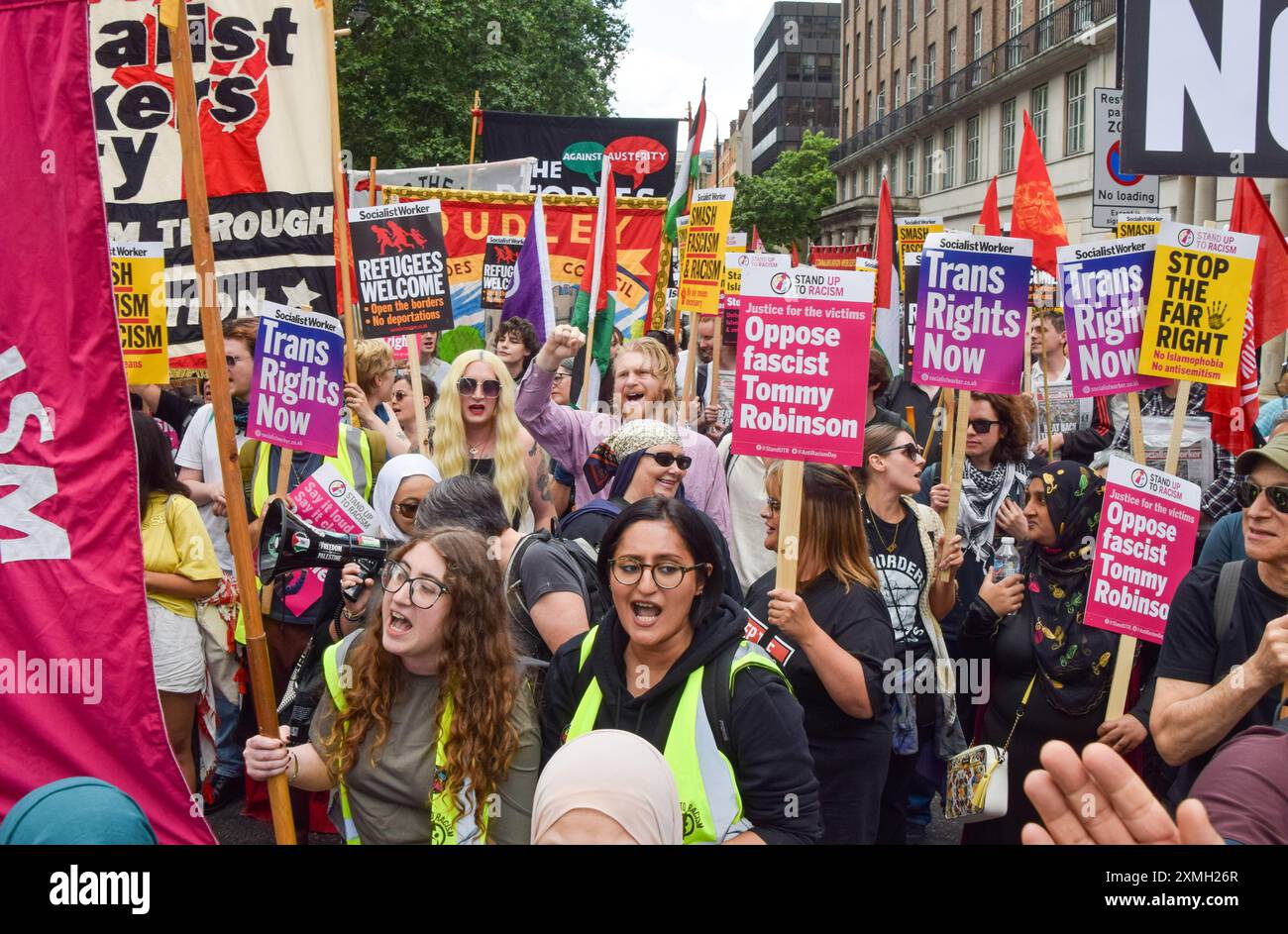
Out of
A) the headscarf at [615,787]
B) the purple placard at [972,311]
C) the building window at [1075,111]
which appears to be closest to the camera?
the headscarf at [615,787]

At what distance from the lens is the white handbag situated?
3.91 m

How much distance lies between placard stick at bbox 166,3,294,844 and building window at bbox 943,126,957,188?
4600cm

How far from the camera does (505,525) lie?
3.84 metres

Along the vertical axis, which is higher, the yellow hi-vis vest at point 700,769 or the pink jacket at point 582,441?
the pink jacket at point 582,441

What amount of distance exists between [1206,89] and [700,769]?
8.33 ft

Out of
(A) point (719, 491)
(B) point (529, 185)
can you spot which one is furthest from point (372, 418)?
(B) point (529, 185)

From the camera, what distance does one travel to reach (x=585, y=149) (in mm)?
12984

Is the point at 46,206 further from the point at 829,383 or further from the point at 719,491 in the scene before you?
the point at 719,491

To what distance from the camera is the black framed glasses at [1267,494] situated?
10.6ft

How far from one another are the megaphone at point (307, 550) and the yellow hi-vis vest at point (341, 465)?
129 centimetres

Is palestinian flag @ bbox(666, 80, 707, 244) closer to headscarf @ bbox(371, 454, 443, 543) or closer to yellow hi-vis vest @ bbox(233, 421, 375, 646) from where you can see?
yellow hi-vis vest @ bbox(233, 421, 375, 646)

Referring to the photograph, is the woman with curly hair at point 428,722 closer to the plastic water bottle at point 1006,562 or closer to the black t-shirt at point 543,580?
the black t-shirt at point 543,580

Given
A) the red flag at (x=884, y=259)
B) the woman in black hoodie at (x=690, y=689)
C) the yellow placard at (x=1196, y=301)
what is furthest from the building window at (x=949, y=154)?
the woman in black hoodie at (x=690, y=689)

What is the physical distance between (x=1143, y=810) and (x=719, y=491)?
3828mm
